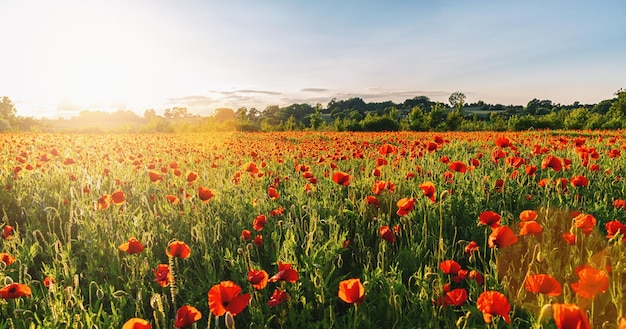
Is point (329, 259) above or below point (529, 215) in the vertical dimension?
below

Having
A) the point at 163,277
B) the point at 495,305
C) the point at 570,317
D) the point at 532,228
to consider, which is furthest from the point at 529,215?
the point at 163,277

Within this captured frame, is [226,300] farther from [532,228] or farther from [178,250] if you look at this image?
[532,228]

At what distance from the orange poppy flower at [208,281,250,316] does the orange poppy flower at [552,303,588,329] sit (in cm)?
103

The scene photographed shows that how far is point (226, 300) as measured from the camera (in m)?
1.50

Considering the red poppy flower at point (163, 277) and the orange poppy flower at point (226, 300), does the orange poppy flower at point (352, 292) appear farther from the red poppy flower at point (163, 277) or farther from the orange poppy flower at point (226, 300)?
the red poppy flower at point (163, 277)

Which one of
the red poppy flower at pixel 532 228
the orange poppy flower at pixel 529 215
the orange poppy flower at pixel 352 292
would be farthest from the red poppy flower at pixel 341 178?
the orange poppy flower at pixel 352 292

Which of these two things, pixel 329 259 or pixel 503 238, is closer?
pixel 503 238

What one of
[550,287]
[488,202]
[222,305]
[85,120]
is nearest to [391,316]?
[550,287]

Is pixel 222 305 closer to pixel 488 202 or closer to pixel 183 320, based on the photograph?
pixel 183 320

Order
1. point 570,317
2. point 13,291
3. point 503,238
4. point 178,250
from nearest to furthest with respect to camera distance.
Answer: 1. point 570,317
2. point 13,291
3. point 503,238
4. point 178,250

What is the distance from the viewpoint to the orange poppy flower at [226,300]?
1477 millimetres

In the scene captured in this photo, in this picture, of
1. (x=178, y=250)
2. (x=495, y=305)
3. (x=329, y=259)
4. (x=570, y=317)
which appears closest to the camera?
(x=570, y=317)

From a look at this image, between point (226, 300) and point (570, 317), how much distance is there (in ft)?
3.76

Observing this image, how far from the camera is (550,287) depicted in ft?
4.98
